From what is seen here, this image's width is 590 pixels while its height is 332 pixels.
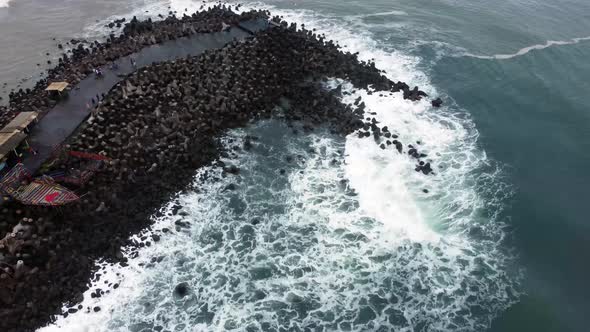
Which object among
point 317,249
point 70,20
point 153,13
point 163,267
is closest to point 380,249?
point 317,249

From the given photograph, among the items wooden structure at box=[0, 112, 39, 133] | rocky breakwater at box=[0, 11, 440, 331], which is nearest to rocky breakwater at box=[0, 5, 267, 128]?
wooden structure at box=[0, 112, 39, 133]

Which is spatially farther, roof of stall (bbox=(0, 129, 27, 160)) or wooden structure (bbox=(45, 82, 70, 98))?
wooden structure (bbox=(45, 82, 70, 98))

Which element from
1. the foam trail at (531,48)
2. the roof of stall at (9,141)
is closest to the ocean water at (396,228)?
the foam trail at (531,48)

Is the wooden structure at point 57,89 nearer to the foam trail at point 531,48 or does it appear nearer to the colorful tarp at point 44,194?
the colorful tarp at point 44,194

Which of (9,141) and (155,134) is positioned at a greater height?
(9,141)

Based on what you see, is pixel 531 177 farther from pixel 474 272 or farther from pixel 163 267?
pixel 163 267

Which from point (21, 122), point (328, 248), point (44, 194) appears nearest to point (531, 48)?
point (328, 248)

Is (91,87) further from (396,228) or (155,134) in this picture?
(396,228)

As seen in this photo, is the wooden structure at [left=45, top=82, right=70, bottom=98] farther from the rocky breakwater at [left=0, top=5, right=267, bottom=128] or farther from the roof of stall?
the roof of stall
